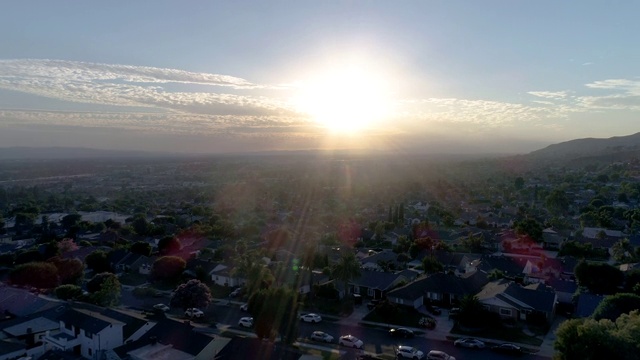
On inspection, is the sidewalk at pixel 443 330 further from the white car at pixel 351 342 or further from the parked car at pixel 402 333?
the white car at pixel 351 342

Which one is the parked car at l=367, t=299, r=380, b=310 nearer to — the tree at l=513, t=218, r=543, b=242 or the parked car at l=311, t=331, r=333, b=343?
the parked car at l=311, t=331, r=333, b=343

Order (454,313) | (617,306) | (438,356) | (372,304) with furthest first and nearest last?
(372,304) < (454,313) < (617,306) < (438,356)

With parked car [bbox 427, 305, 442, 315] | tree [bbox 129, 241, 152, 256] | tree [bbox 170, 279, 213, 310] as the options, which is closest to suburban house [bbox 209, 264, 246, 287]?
tree [bbox 170, 279, 213, 310]

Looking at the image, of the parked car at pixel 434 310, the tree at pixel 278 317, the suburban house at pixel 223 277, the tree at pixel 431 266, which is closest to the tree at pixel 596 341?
the parked car at pixel 434 310

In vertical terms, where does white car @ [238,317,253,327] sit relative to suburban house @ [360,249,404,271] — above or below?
above

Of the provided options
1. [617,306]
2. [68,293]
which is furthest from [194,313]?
[617,306]

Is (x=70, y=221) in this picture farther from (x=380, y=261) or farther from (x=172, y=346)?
(x=172, y=346)
